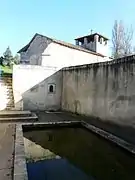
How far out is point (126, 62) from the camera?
6988mm

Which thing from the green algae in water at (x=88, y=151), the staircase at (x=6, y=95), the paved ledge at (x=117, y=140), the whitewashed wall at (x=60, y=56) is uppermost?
the whitewashed wall at (x=60, y=56)

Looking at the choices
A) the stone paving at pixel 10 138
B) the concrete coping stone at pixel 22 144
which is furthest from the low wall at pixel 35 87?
the concrete coping stone at pixel 22 144

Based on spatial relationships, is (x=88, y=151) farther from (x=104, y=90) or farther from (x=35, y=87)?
(x=35, y=87)

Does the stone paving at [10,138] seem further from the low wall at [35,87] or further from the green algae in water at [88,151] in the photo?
the low wall at [35,87]

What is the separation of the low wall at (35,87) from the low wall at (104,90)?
985mm

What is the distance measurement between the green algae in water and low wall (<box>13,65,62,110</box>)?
435cm

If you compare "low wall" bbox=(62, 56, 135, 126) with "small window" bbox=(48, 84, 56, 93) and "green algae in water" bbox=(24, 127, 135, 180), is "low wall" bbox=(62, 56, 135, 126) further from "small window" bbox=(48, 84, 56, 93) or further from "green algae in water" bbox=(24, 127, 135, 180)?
"green algae in water" bbox=(24, 127, 135, 180)

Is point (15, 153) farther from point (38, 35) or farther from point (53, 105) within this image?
point (38, 35)

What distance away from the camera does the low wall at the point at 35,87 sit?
1150 cm

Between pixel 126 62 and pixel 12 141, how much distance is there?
4.51 m

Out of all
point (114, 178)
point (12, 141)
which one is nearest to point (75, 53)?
point (12, 141)

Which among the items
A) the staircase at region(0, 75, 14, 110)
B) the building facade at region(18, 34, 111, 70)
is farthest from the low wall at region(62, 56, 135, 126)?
the building facade at region(18, 34, 111, 70)

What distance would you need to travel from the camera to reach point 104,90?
818 cm

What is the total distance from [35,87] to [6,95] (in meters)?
1.71
